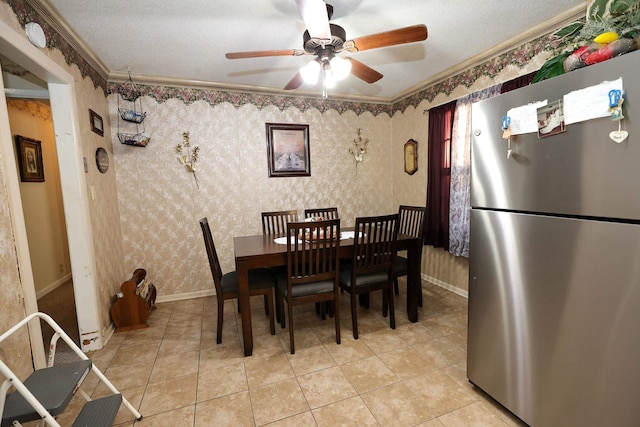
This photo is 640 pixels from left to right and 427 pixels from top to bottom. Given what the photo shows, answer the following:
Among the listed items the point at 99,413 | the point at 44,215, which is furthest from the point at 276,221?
the point at 44,215

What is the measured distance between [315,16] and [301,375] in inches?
85.2

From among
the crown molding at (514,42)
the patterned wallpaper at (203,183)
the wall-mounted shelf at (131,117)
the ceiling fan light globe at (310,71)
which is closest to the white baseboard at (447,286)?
the patterned wallpaper at (203,183)

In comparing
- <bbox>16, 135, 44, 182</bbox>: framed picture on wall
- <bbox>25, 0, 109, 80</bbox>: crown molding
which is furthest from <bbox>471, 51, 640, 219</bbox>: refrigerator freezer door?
<bbox>16, 135, 44, 182</bbox>: framed picture on wall

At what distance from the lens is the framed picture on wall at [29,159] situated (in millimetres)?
3232

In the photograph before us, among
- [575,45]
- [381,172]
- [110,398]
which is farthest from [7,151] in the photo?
[381,172]

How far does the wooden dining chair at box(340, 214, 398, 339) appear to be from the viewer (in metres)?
2.28

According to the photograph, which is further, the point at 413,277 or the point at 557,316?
the point at 413,277

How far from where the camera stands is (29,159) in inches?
134

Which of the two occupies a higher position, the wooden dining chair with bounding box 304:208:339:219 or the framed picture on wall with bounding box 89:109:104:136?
the framed picture on wall with bounding box 89:109:104:136

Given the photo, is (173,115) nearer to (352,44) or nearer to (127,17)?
(127,17)

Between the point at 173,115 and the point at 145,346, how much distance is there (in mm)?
2322

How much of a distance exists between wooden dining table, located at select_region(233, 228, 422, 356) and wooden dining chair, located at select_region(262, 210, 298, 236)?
288 millimetres

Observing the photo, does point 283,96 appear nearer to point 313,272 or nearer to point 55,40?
point 55,40

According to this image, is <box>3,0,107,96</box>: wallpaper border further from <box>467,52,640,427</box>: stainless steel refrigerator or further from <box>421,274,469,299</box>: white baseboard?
<box>421,274,469,299</box>: white baseboard
